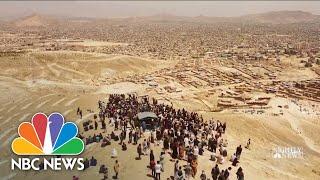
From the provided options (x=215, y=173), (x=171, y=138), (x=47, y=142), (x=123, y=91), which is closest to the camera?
(x=215, y=173)

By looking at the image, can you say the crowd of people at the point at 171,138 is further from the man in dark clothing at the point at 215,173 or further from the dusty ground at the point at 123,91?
the dusty ground at the point at 123,91

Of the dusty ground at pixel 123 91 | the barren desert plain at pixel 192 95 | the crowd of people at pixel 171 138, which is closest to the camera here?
the crowd of people at pixel 171 138

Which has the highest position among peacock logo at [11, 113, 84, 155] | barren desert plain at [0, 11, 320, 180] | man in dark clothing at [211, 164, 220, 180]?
peacock logo at [11, 113, 84, 155]

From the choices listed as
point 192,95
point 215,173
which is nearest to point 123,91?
point 192,95

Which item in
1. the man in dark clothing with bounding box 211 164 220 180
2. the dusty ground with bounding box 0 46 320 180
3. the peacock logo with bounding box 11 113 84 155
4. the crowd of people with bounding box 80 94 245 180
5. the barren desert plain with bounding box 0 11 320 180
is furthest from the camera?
the barren desert plain with bounding box 0 11 320 180

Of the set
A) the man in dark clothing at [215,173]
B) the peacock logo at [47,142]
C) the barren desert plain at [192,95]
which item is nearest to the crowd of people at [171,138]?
the man in dark clothing at [215,173]

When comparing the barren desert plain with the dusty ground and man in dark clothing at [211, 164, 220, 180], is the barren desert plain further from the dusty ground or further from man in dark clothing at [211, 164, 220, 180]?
man in dark clothing at [211, 164, 220, 180]

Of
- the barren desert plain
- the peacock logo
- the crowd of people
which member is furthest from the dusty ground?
the peacock logo

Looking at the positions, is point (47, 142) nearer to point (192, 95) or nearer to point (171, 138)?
point (171, 138)

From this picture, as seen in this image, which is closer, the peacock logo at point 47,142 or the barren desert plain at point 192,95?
the peacock logo at point 47,142
